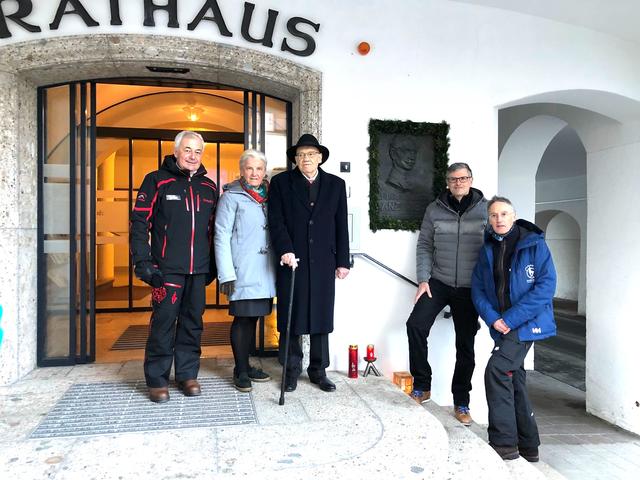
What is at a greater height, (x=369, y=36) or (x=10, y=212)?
(x=369, y=36)

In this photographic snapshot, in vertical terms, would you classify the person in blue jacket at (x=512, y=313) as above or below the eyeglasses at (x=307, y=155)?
below

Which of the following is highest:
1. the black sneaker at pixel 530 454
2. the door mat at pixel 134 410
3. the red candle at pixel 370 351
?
the red candle at pixel 370 351

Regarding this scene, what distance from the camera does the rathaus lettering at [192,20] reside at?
3662mm

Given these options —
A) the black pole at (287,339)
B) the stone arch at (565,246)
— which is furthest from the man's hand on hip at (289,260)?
the stone arch at (565,246)

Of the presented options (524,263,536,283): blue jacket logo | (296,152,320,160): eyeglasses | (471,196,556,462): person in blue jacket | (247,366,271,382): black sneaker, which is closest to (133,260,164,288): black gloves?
(247,366,271,382): black sneaker

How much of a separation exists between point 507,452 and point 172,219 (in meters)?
2.60

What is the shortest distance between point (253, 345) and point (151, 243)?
1.60 m

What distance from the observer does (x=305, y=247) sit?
341cm

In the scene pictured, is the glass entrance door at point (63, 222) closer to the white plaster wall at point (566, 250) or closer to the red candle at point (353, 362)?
the red candle at point (353, 362)

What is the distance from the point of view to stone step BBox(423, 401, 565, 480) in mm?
2647

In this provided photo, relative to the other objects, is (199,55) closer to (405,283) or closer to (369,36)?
(369,36)

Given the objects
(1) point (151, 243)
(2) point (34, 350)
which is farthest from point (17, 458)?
(2) point (34, 350)

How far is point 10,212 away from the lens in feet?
12.2

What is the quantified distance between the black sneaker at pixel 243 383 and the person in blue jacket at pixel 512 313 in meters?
1.61
